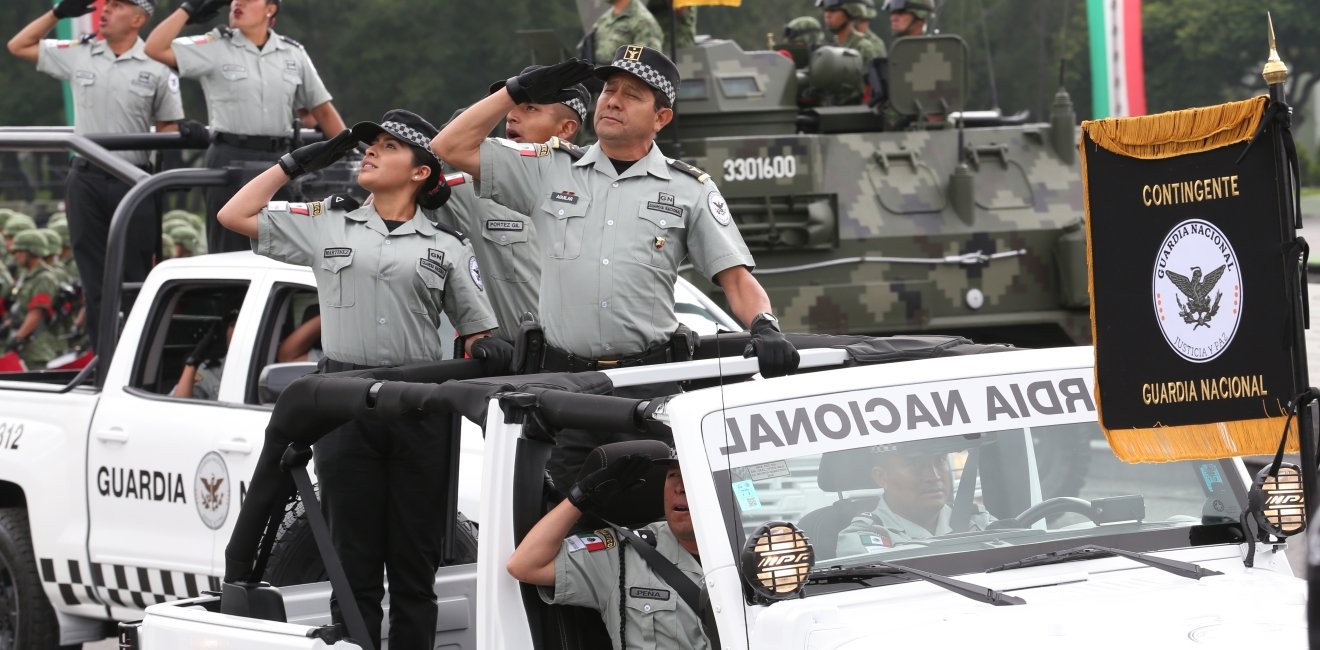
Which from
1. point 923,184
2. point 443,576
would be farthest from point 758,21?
point 443,576

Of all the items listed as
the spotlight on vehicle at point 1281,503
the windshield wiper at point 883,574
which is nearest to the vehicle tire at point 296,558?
the windshield wiper at point 883,574

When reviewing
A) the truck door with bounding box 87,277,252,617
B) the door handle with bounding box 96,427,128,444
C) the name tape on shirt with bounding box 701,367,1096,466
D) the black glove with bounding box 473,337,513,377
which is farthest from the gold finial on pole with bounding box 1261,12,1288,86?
the door handle with bounding box 96,427,128,444

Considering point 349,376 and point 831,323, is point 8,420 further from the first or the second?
point 831,323

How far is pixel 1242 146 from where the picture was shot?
398 cm

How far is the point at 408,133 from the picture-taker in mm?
6059

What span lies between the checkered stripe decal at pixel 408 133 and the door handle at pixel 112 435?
2139mm

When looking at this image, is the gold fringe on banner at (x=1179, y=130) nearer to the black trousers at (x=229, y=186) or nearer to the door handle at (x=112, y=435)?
the door handle at (x=112, y=435)

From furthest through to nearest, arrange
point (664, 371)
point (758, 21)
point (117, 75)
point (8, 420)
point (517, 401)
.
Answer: point (758, 21), point (117, 75), point (8, 420), point (664, 371), point (517, 401)

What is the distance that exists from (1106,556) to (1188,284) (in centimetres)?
68

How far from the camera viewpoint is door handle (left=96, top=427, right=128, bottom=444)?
24.7 feet

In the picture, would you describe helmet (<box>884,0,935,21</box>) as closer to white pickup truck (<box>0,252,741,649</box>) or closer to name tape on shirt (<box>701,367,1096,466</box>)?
white pickup truck (<box>0,252,741,649</box>)

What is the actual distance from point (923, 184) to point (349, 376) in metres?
8.56

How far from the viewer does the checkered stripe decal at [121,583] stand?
725 centimetres

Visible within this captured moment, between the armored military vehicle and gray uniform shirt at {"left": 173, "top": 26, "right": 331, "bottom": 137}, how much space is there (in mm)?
3337
